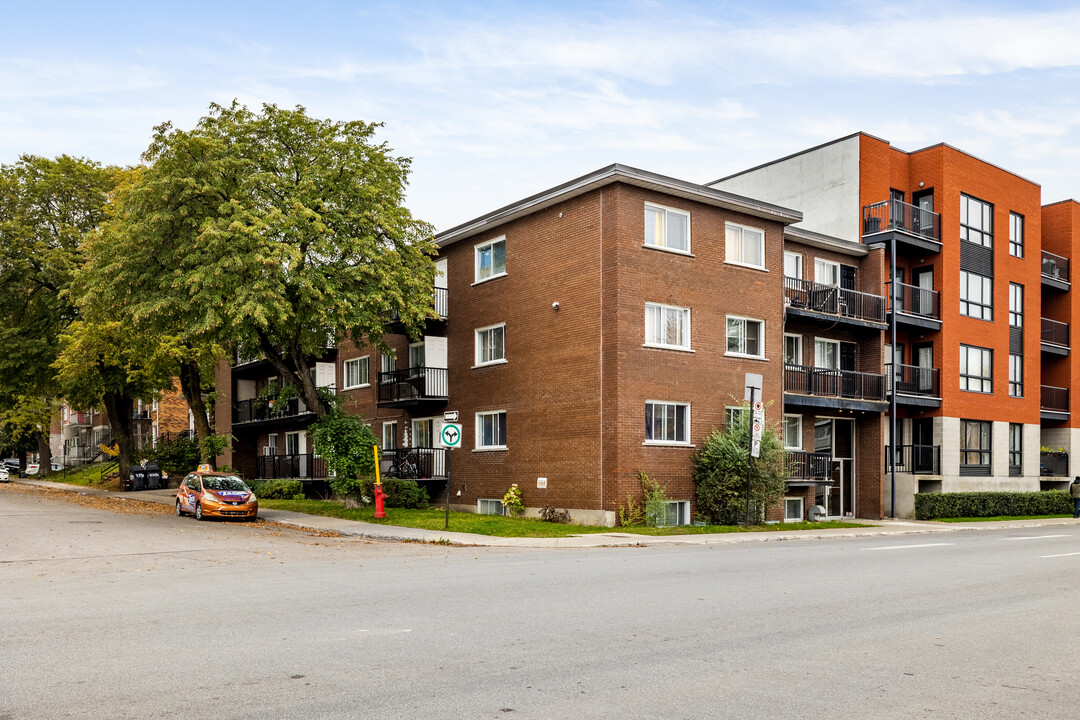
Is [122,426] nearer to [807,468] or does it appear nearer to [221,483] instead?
[221,483]

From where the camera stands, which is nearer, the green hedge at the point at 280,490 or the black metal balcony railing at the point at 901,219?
the black metal balcony railing at the point at 901,219

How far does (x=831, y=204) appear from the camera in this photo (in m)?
37.0

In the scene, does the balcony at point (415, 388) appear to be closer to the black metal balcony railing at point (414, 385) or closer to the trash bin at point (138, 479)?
the black metal balcony railing at point (414, 385)

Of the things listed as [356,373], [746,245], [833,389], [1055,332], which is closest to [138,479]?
[356,373]

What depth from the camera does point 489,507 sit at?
3095 centimetres

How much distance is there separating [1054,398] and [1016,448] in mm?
5500

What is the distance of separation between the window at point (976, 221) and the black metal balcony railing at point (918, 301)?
3158 mm

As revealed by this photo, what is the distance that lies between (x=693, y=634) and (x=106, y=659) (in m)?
5.09

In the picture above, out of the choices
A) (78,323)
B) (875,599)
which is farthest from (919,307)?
(78,323)

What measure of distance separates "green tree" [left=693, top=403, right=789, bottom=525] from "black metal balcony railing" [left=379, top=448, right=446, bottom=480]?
9.83 m

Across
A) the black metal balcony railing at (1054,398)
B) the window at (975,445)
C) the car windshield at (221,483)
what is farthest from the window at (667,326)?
the black metal balcony railing at (1054,398)

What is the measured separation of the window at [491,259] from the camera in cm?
3103

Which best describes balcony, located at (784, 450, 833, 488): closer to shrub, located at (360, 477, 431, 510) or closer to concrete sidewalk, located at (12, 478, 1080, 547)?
concrete sidewalk, located at (12, 478, 1080, 547)

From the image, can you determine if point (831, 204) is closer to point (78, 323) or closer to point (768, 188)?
point (768, 188)
